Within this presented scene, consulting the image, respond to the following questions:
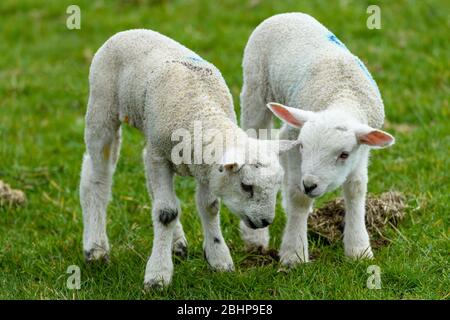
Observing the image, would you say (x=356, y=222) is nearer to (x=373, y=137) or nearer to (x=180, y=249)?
(x=373, y=137)

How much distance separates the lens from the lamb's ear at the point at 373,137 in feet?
17.0

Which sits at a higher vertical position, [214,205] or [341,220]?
[214,205]

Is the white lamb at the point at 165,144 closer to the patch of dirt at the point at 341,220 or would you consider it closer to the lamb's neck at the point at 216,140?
the lamb's neck at the point at 216,140

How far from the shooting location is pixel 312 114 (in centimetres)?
529

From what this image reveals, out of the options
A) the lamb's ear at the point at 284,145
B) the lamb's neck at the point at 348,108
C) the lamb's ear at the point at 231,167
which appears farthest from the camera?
the lamb's neck at the point at 348,108

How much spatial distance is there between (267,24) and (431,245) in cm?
Answer: 188

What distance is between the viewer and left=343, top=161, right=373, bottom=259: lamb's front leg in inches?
232

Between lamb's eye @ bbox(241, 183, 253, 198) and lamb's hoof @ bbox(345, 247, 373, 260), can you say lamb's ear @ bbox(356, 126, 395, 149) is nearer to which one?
lamb's eye @ bbox(241, 183, 253, 198)

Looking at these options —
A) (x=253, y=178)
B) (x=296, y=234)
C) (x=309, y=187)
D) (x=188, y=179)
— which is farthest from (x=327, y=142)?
(x=188, y=179)

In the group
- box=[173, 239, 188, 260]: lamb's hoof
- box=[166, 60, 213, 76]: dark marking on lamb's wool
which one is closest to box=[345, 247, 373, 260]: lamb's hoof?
box=[173, 239, 188, 260]: lamb's hoof

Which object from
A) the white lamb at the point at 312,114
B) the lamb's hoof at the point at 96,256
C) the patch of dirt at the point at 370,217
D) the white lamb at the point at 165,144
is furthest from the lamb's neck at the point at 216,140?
the patch of dirt at the point at 370,217

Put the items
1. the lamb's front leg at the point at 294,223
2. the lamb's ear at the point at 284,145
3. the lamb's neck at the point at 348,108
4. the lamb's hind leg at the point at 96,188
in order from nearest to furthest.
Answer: the lamb's ear at the point at 284,145 < the lamb's neck at the point at 348,108 < the lamb's front leg at the point at 294,223 < the lamb's hind leg at the point at 96,188

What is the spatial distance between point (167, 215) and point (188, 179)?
221cm

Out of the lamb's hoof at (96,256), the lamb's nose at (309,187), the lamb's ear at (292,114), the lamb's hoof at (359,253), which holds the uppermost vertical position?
the lamb's ear at (292,114)
